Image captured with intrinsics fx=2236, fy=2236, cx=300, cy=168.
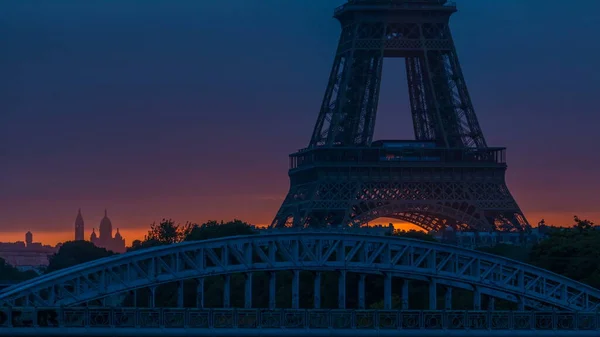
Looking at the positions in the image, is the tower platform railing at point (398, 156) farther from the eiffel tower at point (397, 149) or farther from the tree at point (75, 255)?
the tree at point (75, 255)

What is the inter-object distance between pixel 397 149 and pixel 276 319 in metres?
81.5

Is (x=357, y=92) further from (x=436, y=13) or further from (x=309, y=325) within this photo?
(x=309, y=325)

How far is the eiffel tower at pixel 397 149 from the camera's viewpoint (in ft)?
529

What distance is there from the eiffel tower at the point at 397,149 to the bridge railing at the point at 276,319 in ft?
243

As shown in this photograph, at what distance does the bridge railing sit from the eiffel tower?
74065mm

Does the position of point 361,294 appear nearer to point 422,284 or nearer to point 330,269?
point 330,269

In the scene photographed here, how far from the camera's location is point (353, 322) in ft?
264

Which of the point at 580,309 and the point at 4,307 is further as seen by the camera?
the point at 580,309

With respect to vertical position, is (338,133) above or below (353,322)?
above

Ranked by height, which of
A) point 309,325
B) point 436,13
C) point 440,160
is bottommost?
point 309,325

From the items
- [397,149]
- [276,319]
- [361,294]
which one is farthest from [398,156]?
[276,319]

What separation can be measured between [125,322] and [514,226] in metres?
78.2

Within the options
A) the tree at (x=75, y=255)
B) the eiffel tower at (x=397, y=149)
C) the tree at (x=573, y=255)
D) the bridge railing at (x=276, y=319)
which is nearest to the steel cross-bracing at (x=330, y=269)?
the bridge railing at (x=276, y=319)

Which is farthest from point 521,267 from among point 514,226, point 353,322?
point 514,226
